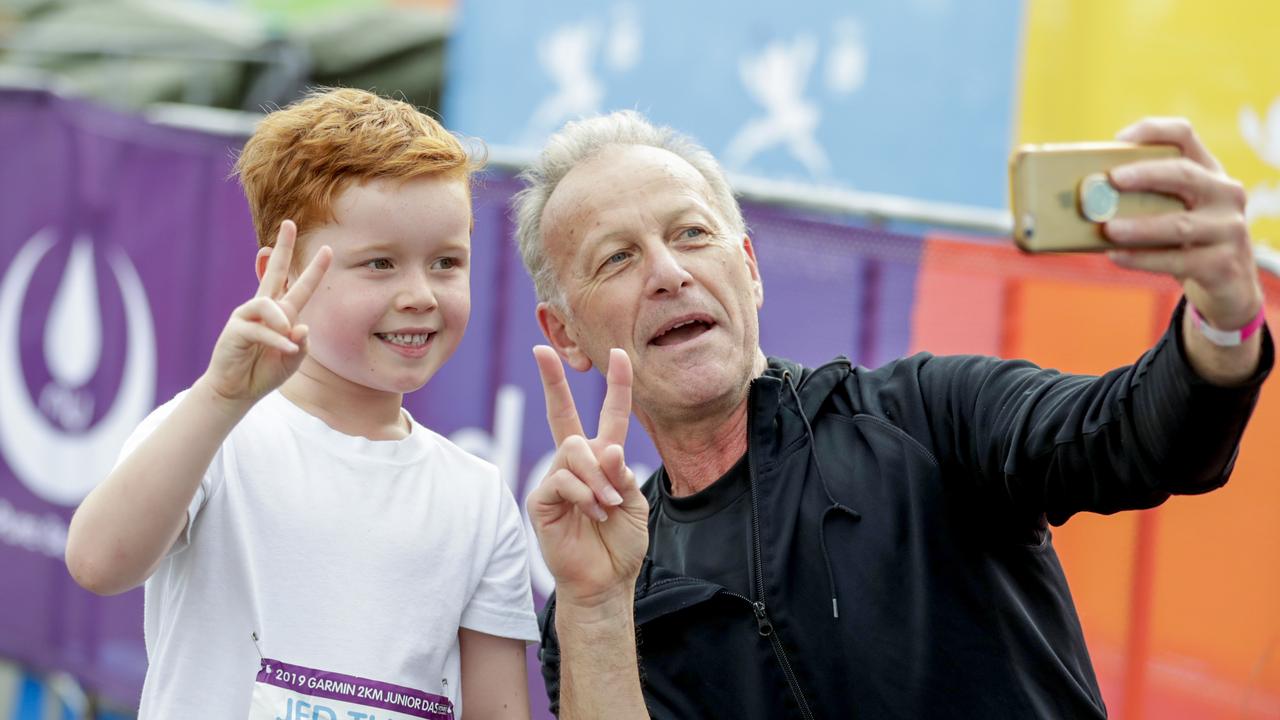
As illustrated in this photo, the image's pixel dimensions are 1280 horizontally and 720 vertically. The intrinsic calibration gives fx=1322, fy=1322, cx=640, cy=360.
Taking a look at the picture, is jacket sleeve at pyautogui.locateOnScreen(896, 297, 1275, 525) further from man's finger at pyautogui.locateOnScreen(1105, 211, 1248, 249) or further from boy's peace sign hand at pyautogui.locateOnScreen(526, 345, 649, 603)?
boy's peace sign hand at pyautogui.locateOnScreen(526, 345, 649, 603)

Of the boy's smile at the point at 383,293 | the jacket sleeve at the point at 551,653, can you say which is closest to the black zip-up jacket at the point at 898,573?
the jacket sleeve at the point at 551,653

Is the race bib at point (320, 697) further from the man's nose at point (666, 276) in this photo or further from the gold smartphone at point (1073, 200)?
the gold smartphone at point (1073, 200)

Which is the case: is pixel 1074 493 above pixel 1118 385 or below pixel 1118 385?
below

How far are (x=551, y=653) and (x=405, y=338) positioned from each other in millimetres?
690

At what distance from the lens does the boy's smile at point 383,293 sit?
87.2 inches

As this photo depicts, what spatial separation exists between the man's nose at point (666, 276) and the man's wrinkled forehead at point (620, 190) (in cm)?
12

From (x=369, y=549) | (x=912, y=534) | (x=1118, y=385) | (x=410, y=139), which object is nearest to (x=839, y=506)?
(x=912, y=534)

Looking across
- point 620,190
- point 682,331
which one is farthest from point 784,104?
point 682,331

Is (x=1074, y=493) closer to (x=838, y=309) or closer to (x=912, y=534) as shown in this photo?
(x=912, y=534)

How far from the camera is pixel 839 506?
2297mm

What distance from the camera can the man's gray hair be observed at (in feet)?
9.09

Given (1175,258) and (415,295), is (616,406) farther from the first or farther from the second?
(1175,258)

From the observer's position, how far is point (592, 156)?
2.74 metres

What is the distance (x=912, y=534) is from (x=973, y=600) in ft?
0.48
